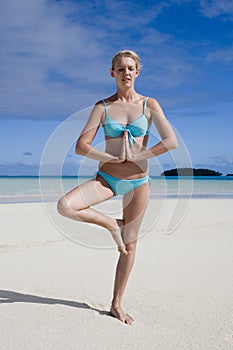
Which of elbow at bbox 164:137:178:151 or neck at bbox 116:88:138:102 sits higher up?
neck at bbox 116:88:138:102

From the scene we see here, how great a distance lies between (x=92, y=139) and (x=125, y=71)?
1.98 feet

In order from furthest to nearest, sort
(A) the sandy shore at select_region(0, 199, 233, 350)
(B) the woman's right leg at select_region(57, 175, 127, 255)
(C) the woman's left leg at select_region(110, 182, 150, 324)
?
1. (C) the woman's left leg at select_region(110, 182, 150, 324)
2. (A) the sandy shore at select_region(0, 199, 233, 350)
3. (B) the woman's right leg at select_region(57, 175, 127, 255)

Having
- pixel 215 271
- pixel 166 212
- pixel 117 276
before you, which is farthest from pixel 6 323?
pixel 166 212

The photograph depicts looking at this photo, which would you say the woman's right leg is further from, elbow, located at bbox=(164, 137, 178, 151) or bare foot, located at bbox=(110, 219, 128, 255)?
elbow, located at bbox=(164, 137, 178, 151)

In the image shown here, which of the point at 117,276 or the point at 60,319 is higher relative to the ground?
the point at 117,276

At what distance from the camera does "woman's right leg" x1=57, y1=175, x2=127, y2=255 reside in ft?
11.3

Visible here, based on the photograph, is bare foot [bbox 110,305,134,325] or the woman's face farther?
bare foot [bbox 110,305,134,325]

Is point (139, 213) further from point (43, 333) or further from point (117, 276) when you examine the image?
point (43, 333)

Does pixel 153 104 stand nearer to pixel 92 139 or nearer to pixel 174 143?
pixel 174 143

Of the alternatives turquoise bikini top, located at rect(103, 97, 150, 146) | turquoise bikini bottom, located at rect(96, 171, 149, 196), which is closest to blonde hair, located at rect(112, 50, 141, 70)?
turquoise bikini top, located at rect(103, 97, 150, 146)

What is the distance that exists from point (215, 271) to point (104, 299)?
1.73 m

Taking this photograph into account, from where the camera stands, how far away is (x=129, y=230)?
12.5 feet

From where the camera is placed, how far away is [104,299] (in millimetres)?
4547

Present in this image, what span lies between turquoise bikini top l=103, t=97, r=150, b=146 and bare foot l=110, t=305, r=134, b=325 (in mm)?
1474
